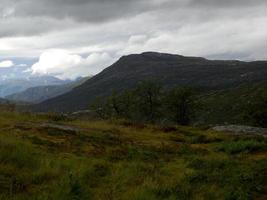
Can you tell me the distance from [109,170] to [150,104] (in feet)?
275

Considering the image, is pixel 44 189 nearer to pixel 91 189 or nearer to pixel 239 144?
pixel 91 189

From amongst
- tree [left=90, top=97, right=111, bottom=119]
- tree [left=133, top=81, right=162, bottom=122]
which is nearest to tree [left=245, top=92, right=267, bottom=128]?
tree [left=133, top=81, right=162, bottom=122]

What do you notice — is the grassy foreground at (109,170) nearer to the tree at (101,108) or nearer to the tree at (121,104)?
the tree at (101,108)

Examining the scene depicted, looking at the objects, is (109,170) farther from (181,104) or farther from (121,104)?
(121,104)

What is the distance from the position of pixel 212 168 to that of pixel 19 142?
7.41 meters

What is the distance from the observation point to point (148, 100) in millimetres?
97688

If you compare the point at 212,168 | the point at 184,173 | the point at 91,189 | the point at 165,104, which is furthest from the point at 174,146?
the point at 165,104

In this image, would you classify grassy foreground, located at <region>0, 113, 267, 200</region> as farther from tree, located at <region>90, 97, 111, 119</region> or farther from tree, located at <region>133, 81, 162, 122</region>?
tree, located at <region>133, 81, 162, 122</region>

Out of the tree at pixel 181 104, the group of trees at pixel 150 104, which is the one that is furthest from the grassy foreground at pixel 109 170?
the group of trees at pixel 150 104

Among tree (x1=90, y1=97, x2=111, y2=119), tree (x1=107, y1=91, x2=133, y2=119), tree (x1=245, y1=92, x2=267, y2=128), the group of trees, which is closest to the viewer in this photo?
tree (x1=245, y1=92, x2=267, y2=128)

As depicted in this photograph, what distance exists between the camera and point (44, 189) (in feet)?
36.1

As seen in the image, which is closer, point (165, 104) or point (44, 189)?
point (44, 189)

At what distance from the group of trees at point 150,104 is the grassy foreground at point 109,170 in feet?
225

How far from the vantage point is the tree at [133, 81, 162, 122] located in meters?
96.4
